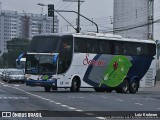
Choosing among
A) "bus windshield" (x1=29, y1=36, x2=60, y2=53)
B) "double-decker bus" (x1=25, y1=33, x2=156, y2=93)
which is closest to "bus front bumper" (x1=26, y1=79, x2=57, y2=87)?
"double-decker bus" (x1=25, y1=33, x2=156, y2=93)

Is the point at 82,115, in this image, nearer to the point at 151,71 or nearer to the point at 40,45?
the point at 40,45

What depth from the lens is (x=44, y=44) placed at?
37.8 m

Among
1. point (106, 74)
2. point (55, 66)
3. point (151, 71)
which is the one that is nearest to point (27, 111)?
point (55, 66)

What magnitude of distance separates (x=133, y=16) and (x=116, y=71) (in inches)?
1997

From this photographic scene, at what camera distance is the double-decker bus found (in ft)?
123

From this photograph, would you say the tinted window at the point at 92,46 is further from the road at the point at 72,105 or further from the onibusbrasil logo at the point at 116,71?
the road at the point at 72,105

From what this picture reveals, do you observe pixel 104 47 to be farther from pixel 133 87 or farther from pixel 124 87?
pixel 133 87

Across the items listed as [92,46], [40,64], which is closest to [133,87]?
[92,46]

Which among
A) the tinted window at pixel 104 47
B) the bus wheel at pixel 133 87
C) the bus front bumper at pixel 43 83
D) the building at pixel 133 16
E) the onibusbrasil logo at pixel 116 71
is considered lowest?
the bus wheel at pixel 133 87

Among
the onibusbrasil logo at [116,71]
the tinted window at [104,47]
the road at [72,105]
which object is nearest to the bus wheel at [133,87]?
the onibusbrasil logo at [116,71]

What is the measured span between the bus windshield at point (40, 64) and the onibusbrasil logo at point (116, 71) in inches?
189

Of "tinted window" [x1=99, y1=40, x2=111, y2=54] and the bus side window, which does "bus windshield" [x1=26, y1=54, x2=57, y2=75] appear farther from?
"tinted window" [x1=99, y1=40, x2=111, y2=54]

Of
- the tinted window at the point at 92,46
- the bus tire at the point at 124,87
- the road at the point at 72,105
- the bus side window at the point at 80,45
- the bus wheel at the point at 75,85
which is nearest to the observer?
the road at the point at 72,105

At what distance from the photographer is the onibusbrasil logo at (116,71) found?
41094 mm
